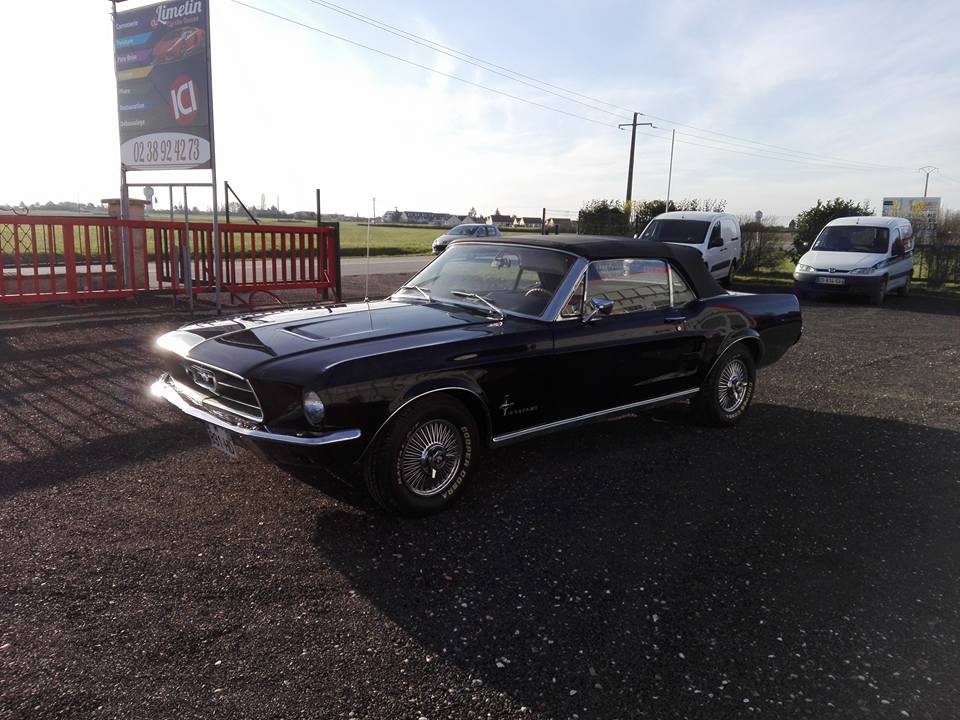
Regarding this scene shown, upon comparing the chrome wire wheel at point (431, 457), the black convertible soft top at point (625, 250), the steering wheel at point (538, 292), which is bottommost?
the chrome wire wheel at point (431, 457)

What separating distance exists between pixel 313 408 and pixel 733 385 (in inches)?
149

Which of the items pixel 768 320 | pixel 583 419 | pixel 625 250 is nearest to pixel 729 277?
pixel 768 320

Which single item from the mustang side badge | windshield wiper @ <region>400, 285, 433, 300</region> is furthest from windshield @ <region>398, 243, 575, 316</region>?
the mustang side badge

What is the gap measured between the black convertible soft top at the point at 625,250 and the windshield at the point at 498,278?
3.8 inches

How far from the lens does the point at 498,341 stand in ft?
13.1

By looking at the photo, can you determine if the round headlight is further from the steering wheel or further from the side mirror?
the side mirror

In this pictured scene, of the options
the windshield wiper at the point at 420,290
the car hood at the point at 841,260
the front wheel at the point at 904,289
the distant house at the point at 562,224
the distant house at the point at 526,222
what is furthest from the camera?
the distant house at the point at 526,222

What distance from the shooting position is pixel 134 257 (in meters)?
10.7

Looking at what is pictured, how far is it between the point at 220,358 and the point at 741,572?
9.58 ft

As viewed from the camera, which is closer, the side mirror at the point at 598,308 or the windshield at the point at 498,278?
the side mirror at the point at 598,308

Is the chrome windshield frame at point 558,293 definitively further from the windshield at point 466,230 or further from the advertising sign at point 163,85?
the windshield at point 466,230

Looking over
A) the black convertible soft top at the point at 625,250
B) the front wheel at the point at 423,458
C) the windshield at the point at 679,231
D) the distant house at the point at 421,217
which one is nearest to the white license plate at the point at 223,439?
the front wheel at the point at 423,458

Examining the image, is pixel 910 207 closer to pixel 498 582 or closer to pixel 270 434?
pixel 498 582

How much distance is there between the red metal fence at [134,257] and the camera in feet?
31.2
